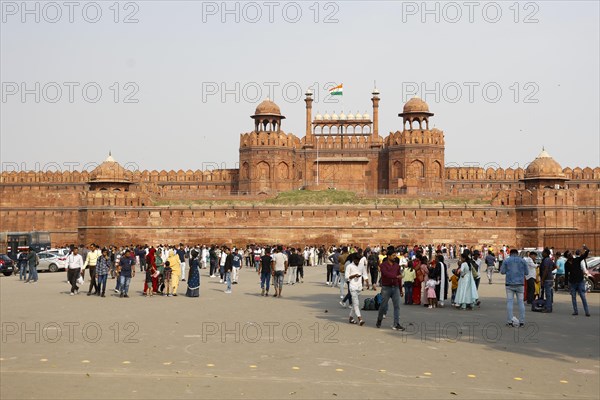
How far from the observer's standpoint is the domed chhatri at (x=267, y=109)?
4819cm

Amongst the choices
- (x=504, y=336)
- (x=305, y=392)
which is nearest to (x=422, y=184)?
(x=504, y=336)

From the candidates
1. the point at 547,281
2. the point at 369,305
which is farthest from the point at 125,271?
the point at 547,281

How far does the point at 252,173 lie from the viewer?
46.6 m

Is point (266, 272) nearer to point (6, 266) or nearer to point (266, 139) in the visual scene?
point (6, 266)

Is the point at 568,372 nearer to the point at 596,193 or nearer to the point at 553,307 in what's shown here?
the point at 553,307

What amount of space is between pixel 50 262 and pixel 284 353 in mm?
20064

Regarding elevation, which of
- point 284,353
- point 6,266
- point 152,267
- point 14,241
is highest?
point 14,241

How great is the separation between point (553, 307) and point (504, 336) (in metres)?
4.40

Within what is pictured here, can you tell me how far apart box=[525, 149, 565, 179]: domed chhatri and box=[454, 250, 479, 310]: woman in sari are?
2917 cm

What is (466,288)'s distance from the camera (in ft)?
42.0

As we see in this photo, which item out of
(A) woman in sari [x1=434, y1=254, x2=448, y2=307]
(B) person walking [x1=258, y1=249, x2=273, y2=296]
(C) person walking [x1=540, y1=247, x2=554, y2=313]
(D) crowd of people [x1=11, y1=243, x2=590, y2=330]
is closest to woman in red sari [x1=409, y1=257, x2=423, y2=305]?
(D) crowd of people [x1=11, y1=243, x2=590, y2=330]

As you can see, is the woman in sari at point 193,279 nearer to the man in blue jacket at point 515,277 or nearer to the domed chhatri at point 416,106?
the man in blue jacket at point 515,277

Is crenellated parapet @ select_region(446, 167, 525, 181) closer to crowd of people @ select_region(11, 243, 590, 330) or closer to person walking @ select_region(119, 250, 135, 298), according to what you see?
crowd of people @ select_region(11, 243, 590, 330)

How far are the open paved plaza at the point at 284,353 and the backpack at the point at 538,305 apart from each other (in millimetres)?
271
